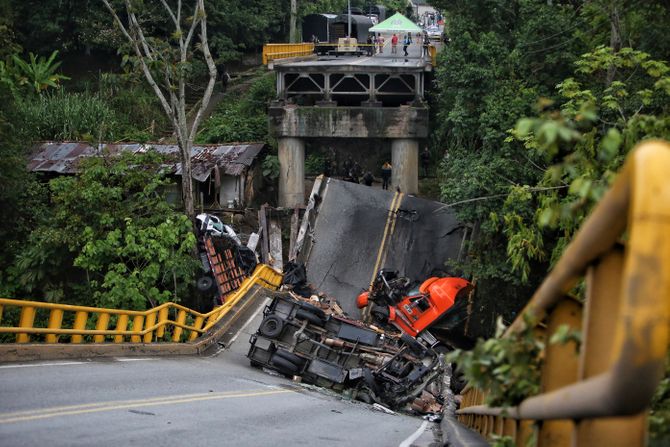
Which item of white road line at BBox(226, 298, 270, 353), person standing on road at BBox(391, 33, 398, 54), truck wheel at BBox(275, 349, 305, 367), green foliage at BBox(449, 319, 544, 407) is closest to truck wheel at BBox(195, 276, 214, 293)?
white road line at BBox(226, 298, 270, 353)

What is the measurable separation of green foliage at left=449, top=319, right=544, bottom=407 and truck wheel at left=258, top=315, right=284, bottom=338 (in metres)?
16.4

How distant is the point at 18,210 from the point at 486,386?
27526mm

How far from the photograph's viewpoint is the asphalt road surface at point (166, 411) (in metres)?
9.53

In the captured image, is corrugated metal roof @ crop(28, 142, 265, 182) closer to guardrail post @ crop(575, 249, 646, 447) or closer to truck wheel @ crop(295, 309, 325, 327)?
truck wheel @ crop(295, 309, 325, 327)

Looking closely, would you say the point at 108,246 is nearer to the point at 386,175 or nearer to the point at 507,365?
the point at 386,175

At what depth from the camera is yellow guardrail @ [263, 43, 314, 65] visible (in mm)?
44844

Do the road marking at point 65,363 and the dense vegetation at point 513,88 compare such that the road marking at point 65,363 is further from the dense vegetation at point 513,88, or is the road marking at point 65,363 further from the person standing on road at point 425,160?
the person standing on road at point 425,160

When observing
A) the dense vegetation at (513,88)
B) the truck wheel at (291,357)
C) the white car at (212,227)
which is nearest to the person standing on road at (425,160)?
the dense vegetation at (513,88)

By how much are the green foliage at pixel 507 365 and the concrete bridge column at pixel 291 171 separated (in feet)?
117

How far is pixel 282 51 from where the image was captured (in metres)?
48.1

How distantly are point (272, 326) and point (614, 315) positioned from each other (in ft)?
58.1

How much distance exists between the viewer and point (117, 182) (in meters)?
28.5

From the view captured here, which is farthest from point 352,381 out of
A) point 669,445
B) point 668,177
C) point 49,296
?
point 668,177

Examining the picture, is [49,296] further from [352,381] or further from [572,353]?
[572,353]
